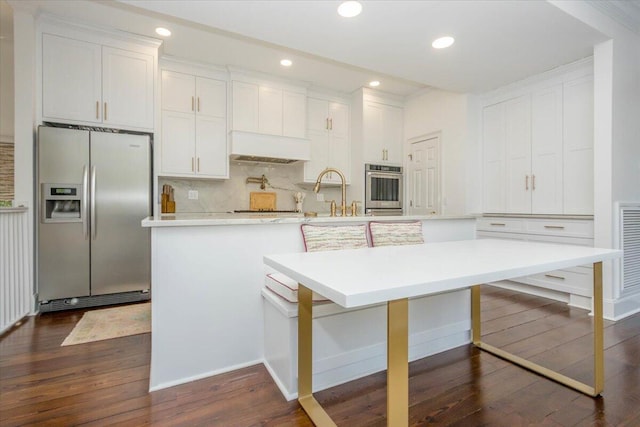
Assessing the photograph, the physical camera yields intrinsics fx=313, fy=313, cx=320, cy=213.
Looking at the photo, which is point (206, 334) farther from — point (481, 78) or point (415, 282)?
point (481, 78)

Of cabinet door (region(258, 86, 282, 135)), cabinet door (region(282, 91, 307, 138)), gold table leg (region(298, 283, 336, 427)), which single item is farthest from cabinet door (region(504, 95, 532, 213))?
gold table leg (region(298, 283, 336, 427))

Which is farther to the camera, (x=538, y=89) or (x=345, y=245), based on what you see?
(x=538, y=89)

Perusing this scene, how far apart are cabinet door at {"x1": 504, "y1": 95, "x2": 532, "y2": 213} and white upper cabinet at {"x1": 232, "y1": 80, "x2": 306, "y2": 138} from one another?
2.61 m

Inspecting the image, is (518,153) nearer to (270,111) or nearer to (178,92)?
(270,111)

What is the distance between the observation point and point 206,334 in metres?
1.78

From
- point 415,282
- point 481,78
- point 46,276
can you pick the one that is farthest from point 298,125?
point 415,282

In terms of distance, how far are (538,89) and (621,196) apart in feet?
4.52

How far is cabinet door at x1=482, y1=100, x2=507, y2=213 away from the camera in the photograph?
3.77 m

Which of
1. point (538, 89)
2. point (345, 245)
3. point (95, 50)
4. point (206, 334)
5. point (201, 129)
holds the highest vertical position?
point (95, 50)

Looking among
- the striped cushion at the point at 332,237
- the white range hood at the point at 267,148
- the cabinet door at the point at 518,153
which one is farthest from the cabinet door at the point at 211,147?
the cabinet door at the point at 518,153

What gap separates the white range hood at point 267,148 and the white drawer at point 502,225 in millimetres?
2449

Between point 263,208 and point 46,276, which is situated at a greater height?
point 263,208

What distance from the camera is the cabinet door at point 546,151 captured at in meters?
3.25

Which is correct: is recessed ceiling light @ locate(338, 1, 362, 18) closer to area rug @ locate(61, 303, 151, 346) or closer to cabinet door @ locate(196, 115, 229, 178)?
cabinet door @ locate(196, 115, 229, 178)
